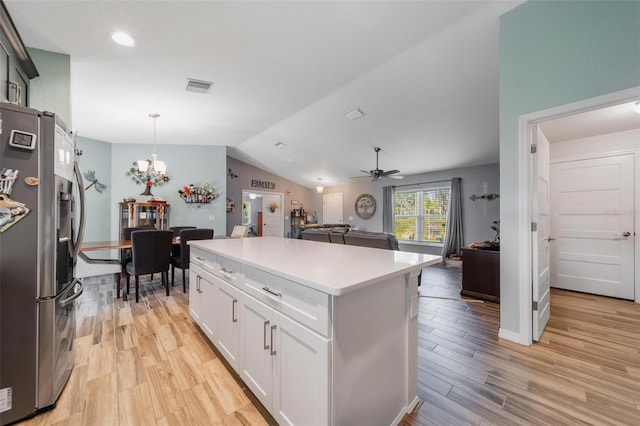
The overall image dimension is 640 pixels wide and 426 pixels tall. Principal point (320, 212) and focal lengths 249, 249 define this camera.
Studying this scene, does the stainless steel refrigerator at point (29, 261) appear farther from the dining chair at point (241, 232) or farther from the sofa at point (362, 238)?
the sofa at point (362, 238)

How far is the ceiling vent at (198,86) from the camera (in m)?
3.03

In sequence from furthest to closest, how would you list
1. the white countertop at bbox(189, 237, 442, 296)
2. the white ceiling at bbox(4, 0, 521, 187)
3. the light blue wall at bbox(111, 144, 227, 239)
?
the light blue wall at bbox(111, 144, 227, 239)
the white ceiling at bbox(4, 0, 521, 187)
the white countertop at bbox(189, 237, 442, 296)

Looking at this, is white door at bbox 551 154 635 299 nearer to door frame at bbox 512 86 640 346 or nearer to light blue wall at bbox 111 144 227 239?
door frame at bbox 512 86 640 346

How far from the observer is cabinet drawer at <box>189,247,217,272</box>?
2.07 meters

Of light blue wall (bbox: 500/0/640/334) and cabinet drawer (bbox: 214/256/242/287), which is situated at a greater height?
light blue wall (bbox: 500/0/640/334)

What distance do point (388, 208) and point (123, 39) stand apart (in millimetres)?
6480

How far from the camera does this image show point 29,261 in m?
1.39

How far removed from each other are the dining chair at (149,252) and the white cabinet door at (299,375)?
2.84m

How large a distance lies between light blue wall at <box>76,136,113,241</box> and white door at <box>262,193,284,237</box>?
4.26 m

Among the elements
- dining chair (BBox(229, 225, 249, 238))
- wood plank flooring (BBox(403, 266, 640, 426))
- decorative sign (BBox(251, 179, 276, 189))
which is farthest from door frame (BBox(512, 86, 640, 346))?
decorative sign (BBox(251, 179, 276, 189))

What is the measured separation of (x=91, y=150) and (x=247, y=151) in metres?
3.21

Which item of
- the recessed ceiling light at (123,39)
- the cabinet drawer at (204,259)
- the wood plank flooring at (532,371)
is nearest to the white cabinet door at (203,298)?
the cabinet drawer at (204,259)

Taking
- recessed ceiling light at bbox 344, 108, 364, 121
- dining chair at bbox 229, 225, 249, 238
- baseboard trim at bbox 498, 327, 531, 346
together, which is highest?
recessed ceiling light at bbox 344, 108, 364, 121

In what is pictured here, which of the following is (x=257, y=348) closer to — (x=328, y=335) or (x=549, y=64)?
(x=328, y=335)
